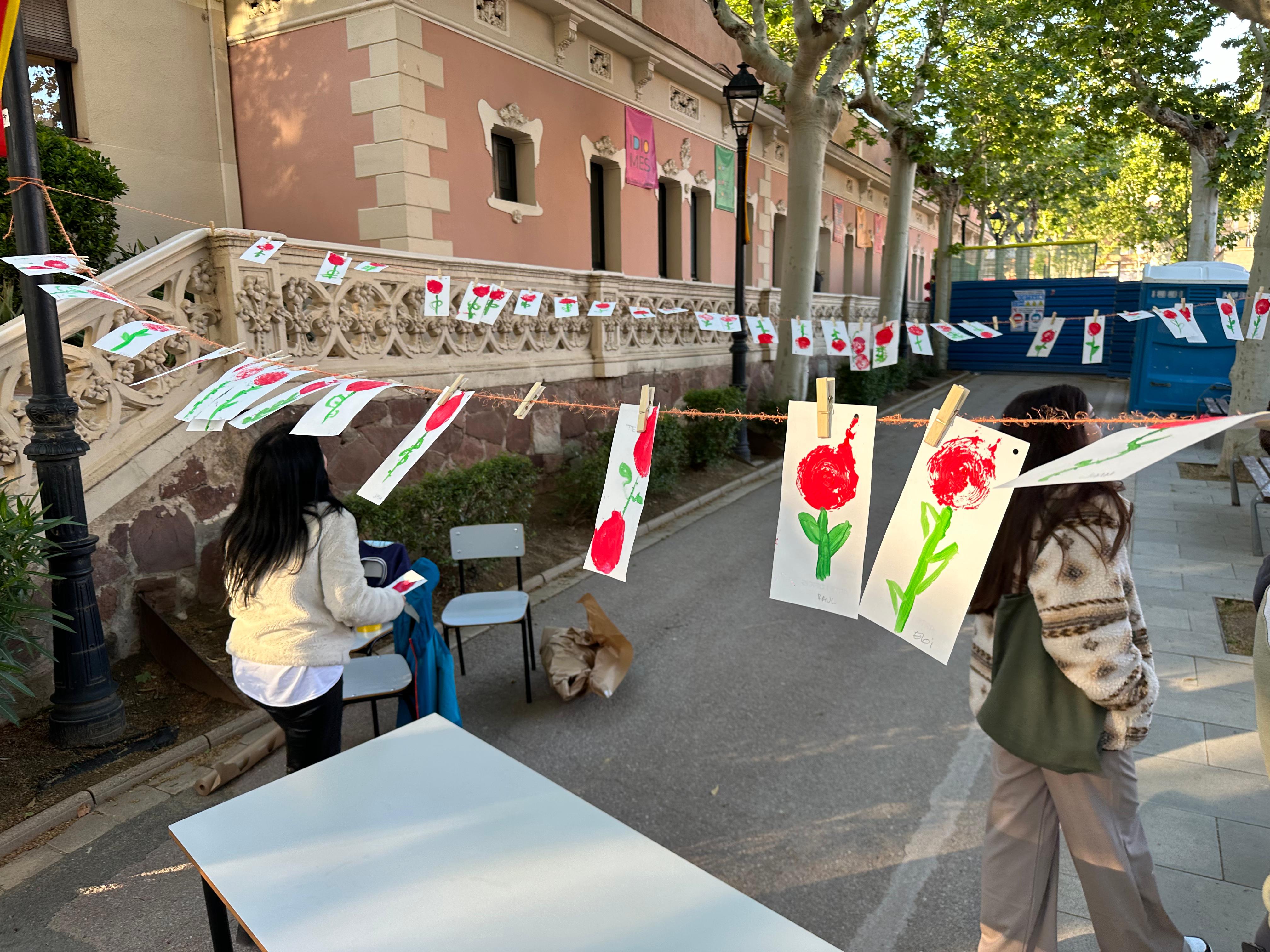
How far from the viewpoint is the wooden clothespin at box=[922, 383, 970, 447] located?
2221mm

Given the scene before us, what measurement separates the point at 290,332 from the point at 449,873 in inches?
225

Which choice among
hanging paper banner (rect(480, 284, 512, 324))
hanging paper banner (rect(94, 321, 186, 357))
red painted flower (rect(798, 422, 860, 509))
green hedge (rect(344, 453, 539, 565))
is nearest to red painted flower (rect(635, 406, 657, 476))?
red painted flower (rect(798, 422, 860, 509))

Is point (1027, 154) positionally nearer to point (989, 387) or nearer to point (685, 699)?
point (989, 387)

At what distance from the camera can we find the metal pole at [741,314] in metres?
11.3

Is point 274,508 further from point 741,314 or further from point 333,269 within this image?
point 741,314

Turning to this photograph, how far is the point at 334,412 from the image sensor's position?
3197 mm

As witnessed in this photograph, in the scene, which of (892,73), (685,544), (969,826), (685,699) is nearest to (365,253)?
(685,544)

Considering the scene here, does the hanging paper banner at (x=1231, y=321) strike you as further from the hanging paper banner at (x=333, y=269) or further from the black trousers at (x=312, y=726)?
the black trousers at (x=312, y=726)

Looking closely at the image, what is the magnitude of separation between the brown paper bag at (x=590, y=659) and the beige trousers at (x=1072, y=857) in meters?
2.69

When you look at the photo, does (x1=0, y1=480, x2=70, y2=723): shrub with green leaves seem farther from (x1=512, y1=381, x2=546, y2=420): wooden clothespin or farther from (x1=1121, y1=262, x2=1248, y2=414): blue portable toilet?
(x1=1121, y1=262, x2=1248, y2=414): blue portable toilet

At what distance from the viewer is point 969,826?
3650 millimetres

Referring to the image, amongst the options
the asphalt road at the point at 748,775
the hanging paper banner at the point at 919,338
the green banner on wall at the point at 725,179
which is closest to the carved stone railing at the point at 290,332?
the asphalt road at the point at 748,775

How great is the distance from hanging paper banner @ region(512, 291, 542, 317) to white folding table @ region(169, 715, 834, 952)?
670 centimetres

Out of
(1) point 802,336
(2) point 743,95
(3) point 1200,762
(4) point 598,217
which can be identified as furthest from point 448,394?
(4) point 598,217
